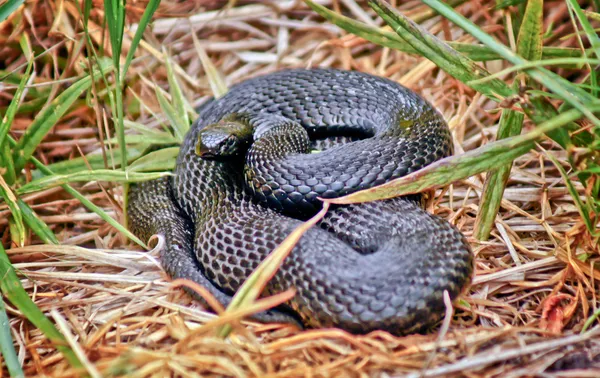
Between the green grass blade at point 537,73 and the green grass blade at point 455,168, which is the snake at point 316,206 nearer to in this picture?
the green grass blade at point 455,168

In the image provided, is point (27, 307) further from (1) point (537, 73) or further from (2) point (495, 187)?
(1) point (537, 73)

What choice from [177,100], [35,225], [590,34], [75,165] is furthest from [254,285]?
[177,100]

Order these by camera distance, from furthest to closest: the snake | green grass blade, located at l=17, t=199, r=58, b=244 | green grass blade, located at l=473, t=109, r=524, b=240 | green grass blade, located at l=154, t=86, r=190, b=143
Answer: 1. green grass blade, located at l=154, t=86, r=190, b=143
2. green grass blade, located at l=17, t=199, r=58, b=244
3. green grass blade, located at l=473, t=109, r=524, b=240
4. the snake

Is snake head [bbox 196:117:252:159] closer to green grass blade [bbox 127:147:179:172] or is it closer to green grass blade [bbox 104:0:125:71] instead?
green grass blade [bbox 127:147:179:172]

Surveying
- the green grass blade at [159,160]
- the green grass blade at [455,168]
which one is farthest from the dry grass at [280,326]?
the green grass blade at [455,168]

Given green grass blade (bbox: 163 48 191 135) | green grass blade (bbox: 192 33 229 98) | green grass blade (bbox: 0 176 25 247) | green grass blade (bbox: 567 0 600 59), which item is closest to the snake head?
green grass blade (bbox: 163 48 191 135)

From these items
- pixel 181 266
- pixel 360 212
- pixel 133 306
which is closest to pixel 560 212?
pixel 360 212

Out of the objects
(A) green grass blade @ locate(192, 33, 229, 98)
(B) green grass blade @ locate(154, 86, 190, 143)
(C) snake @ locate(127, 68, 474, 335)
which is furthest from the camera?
(A) green grass blade @ locate(192, 33, 229, 98)
